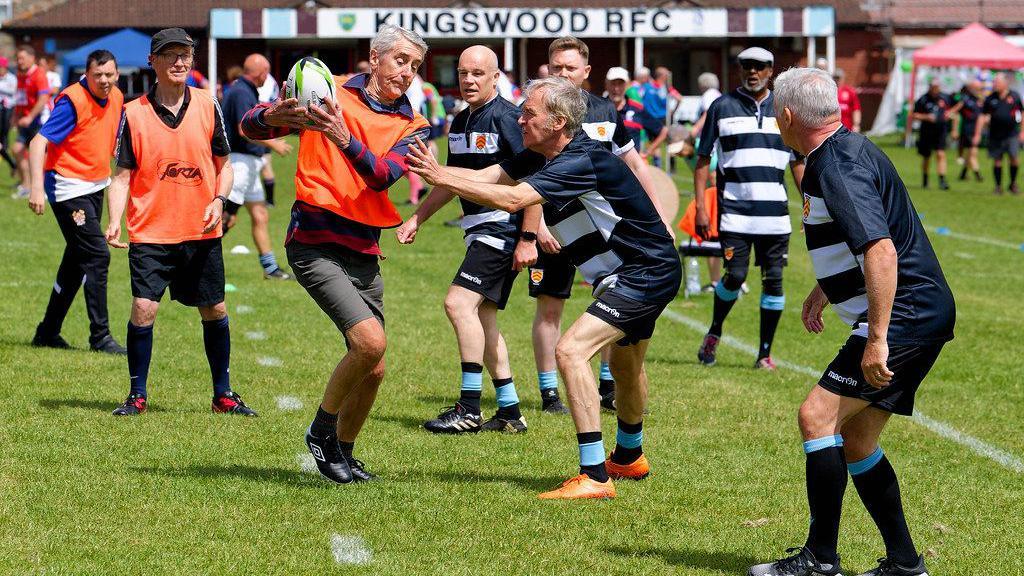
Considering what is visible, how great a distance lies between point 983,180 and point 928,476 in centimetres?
2205

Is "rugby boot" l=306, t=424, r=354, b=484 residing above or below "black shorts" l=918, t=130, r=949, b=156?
below

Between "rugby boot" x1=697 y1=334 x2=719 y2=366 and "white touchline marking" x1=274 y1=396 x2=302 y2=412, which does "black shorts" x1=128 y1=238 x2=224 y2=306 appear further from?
"rugby boot" x1=697 y1=334 x2=719 y2=366

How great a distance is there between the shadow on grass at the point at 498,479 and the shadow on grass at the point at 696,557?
37.7 inches

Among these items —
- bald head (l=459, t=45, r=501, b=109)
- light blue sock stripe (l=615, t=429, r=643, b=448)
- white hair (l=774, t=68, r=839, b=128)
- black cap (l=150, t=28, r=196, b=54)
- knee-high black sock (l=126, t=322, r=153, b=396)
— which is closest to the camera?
white hair (l=774, t=68, r=839, b=128)

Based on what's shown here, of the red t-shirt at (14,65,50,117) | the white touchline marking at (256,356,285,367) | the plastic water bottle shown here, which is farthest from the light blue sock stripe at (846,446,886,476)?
the red t-shirt at (14,65,50,117)

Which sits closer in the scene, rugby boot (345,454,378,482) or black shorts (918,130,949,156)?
rugby boot (345,454,378,482)

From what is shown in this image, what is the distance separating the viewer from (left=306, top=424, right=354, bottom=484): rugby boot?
6043 millimetres

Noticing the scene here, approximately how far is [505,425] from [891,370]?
10.4 ft

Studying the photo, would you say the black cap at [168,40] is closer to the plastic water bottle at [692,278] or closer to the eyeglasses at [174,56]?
the eyeglasses at [174,56]

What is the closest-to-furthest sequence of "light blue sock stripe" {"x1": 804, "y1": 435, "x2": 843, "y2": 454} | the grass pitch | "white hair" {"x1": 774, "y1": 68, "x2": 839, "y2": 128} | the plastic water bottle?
"white hair" {"x1": 774, "y1": 68, "x2": 839, "y2": 128} < "light blue sock stripe" {"x1": 804, "y1": 435, "x2": 843, "y2": 454} < the grass pitch < the plastic water bottle

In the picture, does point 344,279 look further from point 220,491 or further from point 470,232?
point 470,232

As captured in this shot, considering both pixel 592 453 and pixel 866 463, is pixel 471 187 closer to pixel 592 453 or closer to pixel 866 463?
pixel 592 453

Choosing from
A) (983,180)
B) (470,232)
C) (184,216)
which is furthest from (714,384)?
(983,180)

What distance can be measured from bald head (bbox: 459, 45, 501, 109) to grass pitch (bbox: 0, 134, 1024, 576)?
1828 mm
